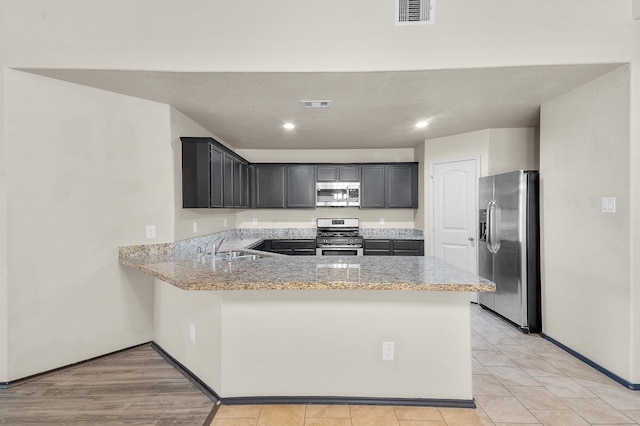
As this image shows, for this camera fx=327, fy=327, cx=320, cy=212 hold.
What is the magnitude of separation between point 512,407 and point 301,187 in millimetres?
4277

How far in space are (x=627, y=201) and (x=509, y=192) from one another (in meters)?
1.22

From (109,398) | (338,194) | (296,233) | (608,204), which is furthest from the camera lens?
(296,233)

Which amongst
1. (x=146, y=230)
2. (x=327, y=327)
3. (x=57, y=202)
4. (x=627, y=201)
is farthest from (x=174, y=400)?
(x=627, y=201)

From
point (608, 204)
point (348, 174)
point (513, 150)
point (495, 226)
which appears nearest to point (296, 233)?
point (348, 174)

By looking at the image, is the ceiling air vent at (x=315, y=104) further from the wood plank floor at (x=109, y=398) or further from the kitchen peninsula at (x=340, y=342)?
the wood plank floor at (x=109, y=398)

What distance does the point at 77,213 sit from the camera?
2836mm

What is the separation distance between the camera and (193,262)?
2752 millimetres

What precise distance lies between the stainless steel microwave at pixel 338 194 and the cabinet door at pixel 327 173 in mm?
70

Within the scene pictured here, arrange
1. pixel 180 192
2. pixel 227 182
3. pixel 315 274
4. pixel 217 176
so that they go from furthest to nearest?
pixel 227 182 < pixel 217 176 < pixel 180 192 < pixel 315 274

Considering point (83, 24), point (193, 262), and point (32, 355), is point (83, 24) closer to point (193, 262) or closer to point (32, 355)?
point (193, 262)

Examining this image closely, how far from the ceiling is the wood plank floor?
7.91ft

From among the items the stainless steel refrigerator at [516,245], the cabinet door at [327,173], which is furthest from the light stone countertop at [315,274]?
the cabinet door at [327,173]

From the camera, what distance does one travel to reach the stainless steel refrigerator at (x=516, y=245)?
3.50 m

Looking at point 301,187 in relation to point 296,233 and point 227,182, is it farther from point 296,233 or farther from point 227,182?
point 227,182
